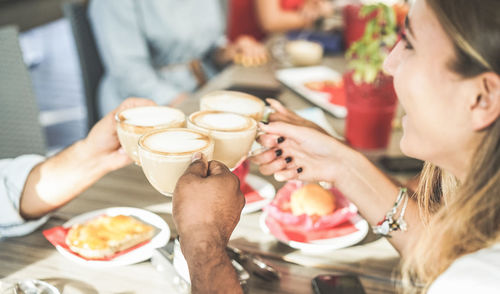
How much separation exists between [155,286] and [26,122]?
3.62 feet

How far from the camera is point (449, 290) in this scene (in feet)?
2.29

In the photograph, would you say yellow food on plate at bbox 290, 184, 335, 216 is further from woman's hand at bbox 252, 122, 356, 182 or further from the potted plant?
the potted plant

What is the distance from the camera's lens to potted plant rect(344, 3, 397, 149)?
151 centimetres

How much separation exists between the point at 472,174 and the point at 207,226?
43cm

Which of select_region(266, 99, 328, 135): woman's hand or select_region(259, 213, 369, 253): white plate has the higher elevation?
select_region(266, 99, 328, 135): woman's hand

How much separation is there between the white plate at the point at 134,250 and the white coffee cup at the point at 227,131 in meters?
0.22

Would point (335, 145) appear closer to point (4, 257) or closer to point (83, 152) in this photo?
point (83, 152)

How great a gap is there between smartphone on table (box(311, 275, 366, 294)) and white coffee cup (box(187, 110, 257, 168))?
0.31m

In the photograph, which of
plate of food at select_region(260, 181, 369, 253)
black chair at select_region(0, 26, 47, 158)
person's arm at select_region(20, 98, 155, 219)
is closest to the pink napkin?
plate of food at select_region(260, 181, 369, 253)

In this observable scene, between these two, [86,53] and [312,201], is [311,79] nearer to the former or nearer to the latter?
[86,53]

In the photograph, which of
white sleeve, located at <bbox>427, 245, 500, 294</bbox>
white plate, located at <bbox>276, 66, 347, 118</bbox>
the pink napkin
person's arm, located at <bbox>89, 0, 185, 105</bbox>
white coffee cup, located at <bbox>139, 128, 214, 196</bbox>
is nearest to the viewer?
white sleeve, located at <bbox>427, 245, 500, 294</bbox>

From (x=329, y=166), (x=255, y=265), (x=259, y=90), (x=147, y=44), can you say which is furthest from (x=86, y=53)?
(x=255, y=265)

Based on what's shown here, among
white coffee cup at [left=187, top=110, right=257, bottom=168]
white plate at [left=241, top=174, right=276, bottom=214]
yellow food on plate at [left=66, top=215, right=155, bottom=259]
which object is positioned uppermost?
white coffee cup at [left=187, top=110, right=257, bottom=168]

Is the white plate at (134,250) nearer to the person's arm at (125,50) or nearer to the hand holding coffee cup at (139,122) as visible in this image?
the hand holding coffee cup at (139,122)
